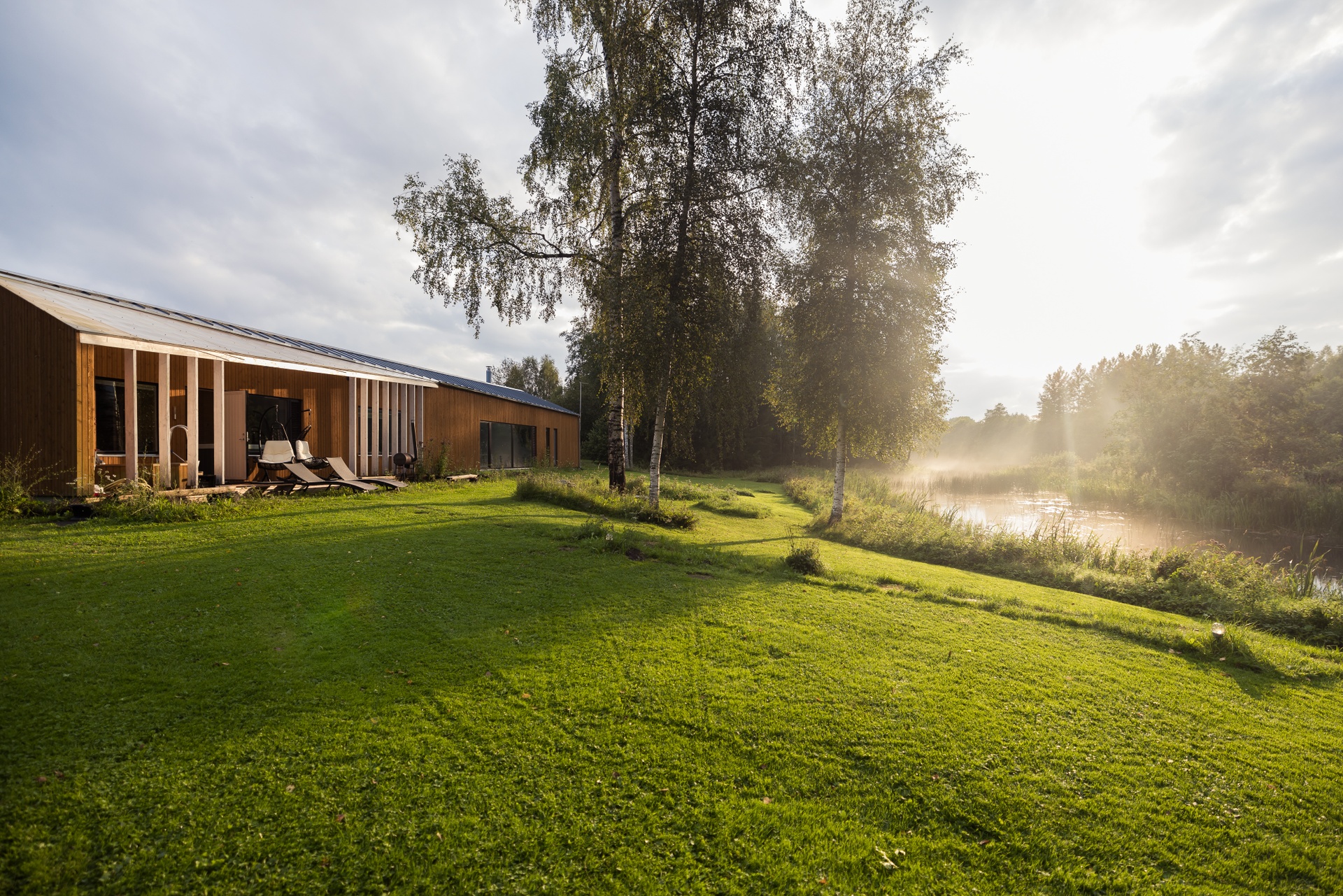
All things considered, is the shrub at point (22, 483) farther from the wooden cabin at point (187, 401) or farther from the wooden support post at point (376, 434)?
the wooden support post at point (376, 434)

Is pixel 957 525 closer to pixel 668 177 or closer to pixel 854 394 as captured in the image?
pixel 854 394

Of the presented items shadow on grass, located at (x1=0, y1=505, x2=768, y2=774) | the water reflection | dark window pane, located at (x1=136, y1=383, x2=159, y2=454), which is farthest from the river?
dark window pane, located at (x1=136, y1=383, x2=159, y2=454)

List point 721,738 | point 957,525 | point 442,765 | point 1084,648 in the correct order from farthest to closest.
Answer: point 957,525 < point 1084,648 < point 721,738 < point 442,765

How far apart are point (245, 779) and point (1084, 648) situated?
6477 millimetres

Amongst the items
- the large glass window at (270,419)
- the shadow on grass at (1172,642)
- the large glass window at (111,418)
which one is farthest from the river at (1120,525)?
the large glass window at (111,418)

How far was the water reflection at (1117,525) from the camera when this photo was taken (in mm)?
13055

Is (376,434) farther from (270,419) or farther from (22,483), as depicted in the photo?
(22,483)

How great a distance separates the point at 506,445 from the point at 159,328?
1172 cm

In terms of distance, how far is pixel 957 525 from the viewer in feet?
39.2

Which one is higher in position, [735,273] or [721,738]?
[735,273]

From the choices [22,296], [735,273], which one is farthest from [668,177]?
[22,296]

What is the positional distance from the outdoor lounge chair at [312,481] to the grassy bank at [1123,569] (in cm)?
1018

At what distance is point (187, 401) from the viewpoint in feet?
31.6

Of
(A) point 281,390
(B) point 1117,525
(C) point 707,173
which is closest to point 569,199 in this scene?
(C) point 707,173
